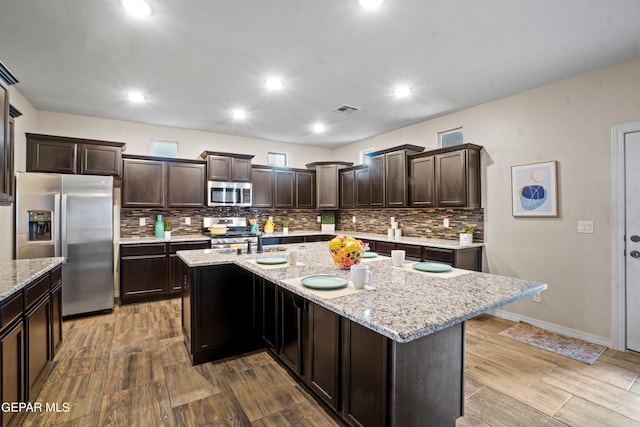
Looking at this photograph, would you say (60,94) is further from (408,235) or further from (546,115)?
(546,115)

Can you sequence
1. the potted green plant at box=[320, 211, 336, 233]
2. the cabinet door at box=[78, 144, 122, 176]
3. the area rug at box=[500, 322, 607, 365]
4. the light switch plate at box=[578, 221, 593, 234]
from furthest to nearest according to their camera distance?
→ the potted green plant at box=[320, 211, 336, 233], the cabinet door at box=[78, 144, 122, 176], the light switch plate at box=[578, 221, 593, 234], the area rug at box=[500, 322, 607, 365]

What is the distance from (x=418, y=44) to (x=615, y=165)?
2201 millimetres

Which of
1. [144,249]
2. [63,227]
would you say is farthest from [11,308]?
[144,249]

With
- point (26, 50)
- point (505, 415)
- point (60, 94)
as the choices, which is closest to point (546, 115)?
point (505, 415)

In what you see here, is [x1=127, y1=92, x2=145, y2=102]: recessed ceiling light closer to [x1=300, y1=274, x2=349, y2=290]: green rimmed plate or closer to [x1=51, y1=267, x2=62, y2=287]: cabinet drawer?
[x1=51, y1=267, x2=62, y2=287]: cabinet drawer

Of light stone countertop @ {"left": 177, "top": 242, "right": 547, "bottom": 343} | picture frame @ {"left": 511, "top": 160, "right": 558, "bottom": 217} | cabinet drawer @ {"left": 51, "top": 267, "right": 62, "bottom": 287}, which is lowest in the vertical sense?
cabinet drawer @ {"left": 51, "top": 267, "right": 62, "bottom": 287}

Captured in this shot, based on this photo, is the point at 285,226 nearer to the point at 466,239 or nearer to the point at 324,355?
the point at 466,239

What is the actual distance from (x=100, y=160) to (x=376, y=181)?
13.3 ft

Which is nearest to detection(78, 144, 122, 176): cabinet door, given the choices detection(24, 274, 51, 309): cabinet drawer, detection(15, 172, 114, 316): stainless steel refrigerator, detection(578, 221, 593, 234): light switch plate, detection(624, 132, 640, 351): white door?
detection(15, 172, 114, 316): stainless steel refrigerator

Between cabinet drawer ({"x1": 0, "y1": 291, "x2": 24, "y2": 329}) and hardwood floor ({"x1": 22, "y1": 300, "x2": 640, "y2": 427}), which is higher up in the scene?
cabinet drawer ({"x1": 0, "y1": 291, "x2": 24, "y2": 329})

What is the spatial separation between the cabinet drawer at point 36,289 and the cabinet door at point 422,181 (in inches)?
162

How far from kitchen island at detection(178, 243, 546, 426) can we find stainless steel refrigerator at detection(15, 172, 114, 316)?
2.17 m

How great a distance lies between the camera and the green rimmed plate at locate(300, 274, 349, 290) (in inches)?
61.9

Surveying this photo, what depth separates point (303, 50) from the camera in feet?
8.84
